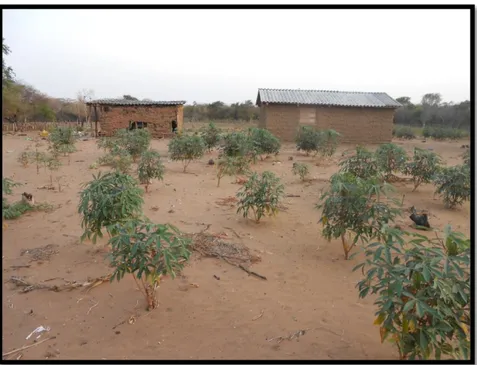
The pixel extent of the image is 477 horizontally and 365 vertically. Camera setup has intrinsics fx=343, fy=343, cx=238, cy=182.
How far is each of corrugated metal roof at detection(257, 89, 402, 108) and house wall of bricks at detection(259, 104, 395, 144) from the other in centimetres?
27

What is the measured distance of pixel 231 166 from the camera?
8.29m

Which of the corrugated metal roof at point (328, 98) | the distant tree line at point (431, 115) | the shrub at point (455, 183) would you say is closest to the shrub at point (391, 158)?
the shrub at point (455, 183)

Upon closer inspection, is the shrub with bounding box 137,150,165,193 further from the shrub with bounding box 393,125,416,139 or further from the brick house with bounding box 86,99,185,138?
the shrub with bounding box 393,125,416,139

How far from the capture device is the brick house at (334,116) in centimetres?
1634

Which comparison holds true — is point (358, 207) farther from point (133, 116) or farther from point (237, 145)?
point (133, 116)

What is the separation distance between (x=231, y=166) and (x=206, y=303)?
17.1 ft

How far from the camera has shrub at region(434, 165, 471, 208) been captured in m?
6.06

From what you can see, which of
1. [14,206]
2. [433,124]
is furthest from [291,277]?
[433,124]

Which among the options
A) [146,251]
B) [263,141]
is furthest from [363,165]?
[146,251]

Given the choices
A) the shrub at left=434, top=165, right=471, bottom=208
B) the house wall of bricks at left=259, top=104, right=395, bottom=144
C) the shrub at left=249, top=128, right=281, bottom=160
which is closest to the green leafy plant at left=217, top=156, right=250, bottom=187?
the shrub at left=249, top=128, right=281, bottom=160

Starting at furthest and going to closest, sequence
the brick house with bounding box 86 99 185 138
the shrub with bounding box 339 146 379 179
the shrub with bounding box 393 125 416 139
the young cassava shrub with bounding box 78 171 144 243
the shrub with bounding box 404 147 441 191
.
→ the shrub with bounding box 393 125 416 139, the brick house with bounding box 86 99 185 138, the shrub with bounding box 404 147 441 191, the shrub with bounding box 339 146 379 179, the young cassava shrub with bounding box 78 171 144 243

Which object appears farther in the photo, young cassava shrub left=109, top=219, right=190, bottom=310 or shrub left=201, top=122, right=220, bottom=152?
shrub left=201, top=122, right=220, bottom=152

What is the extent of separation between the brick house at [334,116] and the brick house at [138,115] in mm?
4925

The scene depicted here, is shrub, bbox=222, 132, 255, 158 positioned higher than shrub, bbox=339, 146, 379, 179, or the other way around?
shrub, bbox=222, 132, 255, 158
